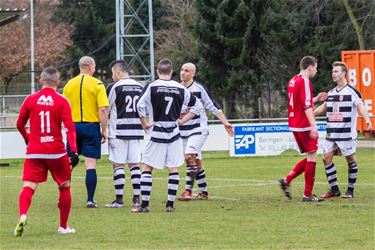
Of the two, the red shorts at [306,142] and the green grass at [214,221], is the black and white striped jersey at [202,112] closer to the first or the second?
the green grass at [214,221]

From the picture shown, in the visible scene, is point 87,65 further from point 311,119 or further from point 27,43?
point 27,43

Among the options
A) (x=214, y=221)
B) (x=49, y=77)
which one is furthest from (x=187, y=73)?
(x=49, y=77)

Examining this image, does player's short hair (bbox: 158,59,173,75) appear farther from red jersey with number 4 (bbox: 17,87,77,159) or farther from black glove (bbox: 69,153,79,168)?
red jersey with number 4 (bbox: 17,87,77,159)

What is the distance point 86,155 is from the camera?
14.6 meters

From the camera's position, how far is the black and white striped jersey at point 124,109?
14.8 meters

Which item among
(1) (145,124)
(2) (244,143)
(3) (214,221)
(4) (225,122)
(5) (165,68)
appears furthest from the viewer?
(2) (244,143)

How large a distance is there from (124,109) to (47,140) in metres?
3.46

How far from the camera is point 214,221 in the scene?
12.5m

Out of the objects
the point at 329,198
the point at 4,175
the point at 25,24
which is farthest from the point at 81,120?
the point at 25,24

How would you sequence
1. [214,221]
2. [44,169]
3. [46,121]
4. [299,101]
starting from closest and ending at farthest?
[46,121] < [44,169] < [214,221] < [299,101]

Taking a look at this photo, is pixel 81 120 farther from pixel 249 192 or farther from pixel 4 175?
pixel 4 175

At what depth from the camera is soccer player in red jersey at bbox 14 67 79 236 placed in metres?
11.4

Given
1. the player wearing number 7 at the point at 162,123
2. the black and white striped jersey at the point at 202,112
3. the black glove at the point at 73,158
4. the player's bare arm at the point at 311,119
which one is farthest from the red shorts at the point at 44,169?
the black and white striped jersey at the point at 202,112

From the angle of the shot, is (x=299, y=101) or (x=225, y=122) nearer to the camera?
(x=299, y=101)
